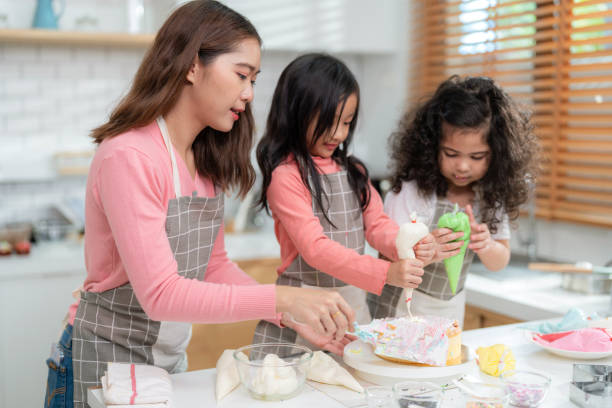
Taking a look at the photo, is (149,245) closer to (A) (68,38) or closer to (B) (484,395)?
(B) (484,395)

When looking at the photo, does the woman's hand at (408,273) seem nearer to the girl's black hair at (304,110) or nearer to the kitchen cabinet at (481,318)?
the girl's black hair at (304,110)

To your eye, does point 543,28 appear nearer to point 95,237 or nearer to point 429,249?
point 429,249

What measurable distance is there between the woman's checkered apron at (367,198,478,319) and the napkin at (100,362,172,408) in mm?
801

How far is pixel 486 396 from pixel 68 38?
2632 mm

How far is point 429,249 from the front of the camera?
1472mm

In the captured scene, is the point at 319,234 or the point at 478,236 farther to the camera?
the point at 478,236

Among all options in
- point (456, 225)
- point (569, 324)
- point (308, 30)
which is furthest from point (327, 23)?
point (569, 324)

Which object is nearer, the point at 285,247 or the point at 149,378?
the point at 149,378

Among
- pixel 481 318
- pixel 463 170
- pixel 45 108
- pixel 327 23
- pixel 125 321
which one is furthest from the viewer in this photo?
pixel 327 23

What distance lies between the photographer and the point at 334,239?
1.70 m

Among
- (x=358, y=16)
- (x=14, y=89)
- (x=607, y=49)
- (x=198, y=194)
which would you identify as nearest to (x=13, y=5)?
(x=14, y=89)

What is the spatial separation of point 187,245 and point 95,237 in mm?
199

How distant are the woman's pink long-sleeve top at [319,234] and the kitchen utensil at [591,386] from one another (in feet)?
1.47

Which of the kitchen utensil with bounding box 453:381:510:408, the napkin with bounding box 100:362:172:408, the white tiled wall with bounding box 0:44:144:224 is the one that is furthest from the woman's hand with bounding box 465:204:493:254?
the white tiled wall with bounding box 0:44:144:224
